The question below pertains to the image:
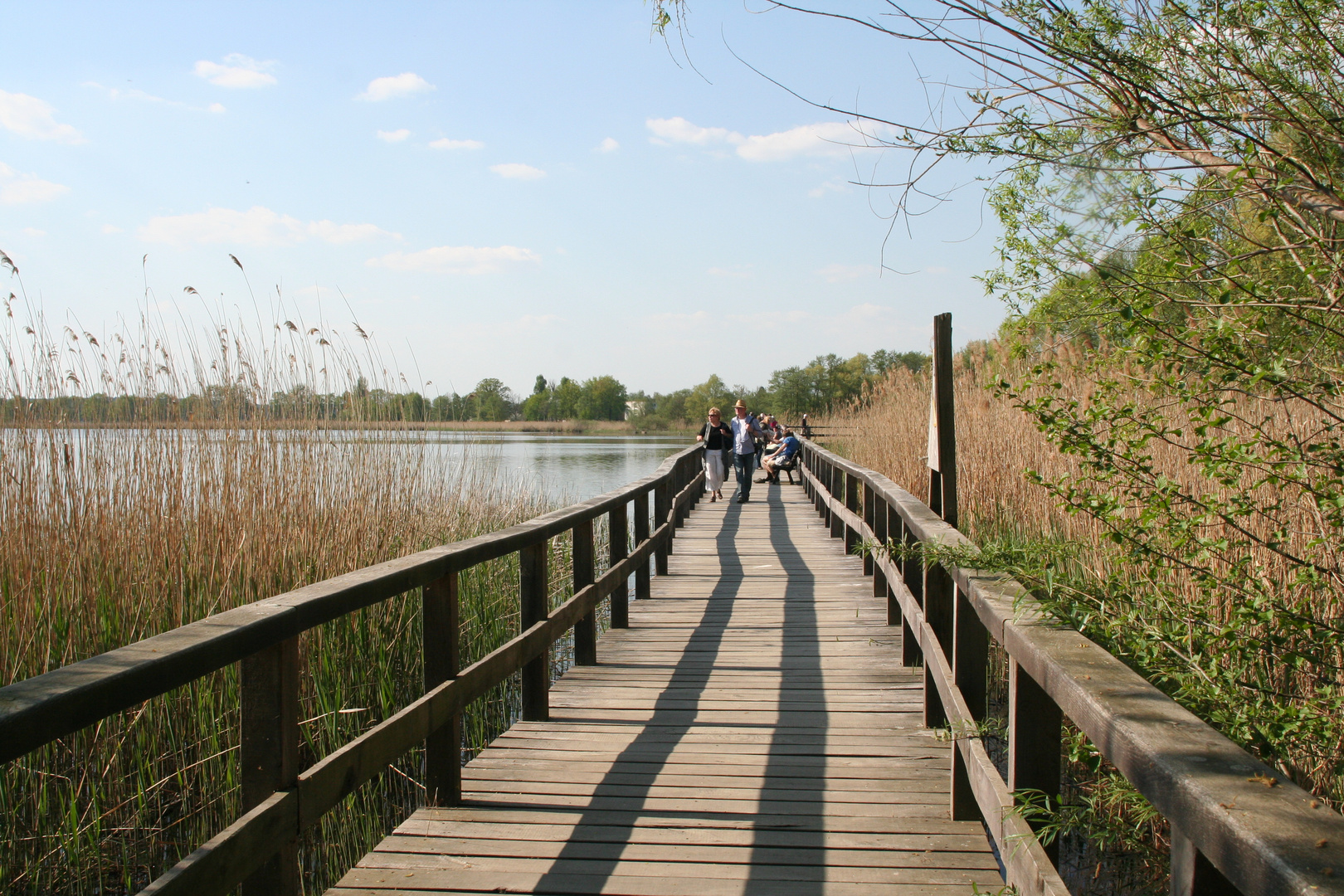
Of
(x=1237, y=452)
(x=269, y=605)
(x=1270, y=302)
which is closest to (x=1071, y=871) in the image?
(x=1237, y=452)

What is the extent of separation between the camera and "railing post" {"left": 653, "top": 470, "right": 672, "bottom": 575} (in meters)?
8.50

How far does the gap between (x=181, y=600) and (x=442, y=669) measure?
2.19 metres

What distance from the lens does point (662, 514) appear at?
30.9 feet

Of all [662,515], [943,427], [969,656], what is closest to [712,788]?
[969,656]

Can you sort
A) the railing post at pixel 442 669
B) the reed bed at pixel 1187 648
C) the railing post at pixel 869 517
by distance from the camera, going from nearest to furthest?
the reed bed at pixel 1187 648 < the railing post at pixel 442 669 < the railing post at pixel 869 517

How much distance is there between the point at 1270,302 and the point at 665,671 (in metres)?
3.41

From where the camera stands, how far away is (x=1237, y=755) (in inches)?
47.8

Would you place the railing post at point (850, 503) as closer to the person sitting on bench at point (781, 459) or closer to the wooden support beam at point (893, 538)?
the wooden support beam at point (893, 538)

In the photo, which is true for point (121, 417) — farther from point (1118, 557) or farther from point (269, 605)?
point (1118, 557)

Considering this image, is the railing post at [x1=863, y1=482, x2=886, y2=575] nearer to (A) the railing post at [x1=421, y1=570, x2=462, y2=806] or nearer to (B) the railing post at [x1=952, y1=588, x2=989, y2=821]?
(B) the railing post at [x1=952, y1=588, x2=989, y2=821]

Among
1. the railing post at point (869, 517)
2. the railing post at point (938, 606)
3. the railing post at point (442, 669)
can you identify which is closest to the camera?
the railing post at point (442, 669)

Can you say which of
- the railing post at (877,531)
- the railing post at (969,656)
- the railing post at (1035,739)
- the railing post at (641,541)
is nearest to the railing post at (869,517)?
the railing post at (877,531)

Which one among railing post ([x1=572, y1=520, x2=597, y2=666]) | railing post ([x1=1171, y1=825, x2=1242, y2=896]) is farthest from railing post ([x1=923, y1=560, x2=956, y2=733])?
railing post ([x1=1171, y1=825, x2=1242, y2=896])

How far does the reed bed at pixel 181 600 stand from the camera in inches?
147
